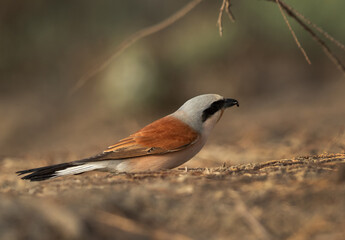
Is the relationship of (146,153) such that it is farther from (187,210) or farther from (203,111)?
(187,210)

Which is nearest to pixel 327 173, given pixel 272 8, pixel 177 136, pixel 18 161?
pixel 177 136

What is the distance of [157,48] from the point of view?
1295 centimetres

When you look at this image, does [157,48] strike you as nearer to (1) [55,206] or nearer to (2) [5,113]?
(2) [5,113]

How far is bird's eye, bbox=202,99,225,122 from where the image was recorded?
15.2 ft

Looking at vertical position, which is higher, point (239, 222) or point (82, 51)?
point (82, 51)

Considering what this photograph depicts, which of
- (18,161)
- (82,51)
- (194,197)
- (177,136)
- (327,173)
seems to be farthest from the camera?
(82,51)

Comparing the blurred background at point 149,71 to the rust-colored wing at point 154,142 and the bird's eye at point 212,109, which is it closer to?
the bird's eye at point 212,109

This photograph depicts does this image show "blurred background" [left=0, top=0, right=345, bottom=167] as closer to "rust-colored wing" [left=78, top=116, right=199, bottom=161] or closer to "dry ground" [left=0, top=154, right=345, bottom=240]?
"rust-colored wing" [left=78, top=116, right=199, bottom=161]

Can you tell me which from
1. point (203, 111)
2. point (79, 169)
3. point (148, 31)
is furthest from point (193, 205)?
point (148, 31)

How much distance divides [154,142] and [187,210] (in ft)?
5.90

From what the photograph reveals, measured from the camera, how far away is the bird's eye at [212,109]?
4.62m

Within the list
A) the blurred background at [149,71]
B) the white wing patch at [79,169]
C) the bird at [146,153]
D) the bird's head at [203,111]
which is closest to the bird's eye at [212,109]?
the bird's head at [203,111]

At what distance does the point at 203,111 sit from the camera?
Answer: 4621mm

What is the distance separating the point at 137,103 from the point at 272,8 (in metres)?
4.24
